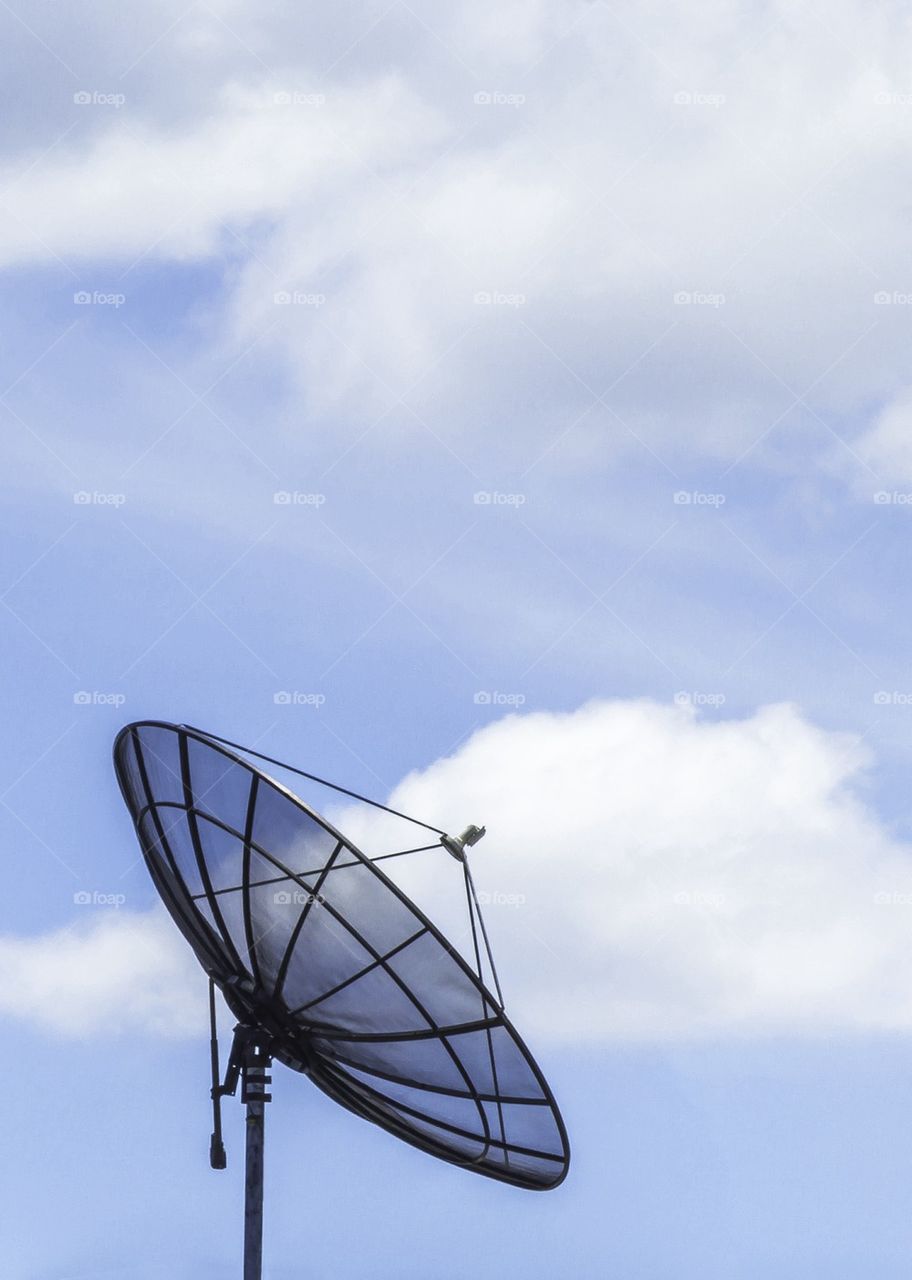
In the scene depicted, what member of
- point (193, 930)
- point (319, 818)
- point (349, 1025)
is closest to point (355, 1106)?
point (349, 1025)

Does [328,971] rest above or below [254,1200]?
above

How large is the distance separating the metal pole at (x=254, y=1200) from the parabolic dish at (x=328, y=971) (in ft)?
3.25

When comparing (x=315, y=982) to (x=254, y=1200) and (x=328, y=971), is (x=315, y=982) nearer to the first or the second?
(x=328, y=971)

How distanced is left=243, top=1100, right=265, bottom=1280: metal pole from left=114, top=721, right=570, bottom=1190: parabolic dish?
991 mm

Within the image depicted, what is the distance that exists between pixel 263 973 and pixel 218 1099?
5.87ft

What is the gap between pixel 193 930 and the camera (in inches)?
939

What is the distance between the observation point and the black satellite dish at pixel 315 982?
22125 millimetres

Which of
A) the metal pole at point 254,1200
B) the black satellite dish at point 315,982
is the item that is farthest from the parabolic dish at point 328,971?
the metal pole at point 254,1200

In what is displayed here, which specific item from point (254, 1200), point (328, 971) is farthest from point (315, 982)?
point (254, 1200)

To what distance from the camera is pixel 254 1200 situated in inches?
904

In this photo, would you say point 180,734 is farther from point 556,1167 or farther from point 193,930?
point 556,1167

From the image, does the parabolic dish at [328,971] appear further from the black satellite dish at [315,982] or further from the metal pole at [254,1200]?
the metal pole at [254,1200]

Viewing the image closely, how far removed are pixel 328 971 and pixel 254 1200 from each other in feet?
10.5

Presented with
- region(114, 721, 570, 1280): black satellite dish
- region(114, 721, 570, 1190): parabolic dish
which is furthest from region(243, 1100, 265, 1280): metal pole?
region(114, 721, 570, 1190): parabolic dish
